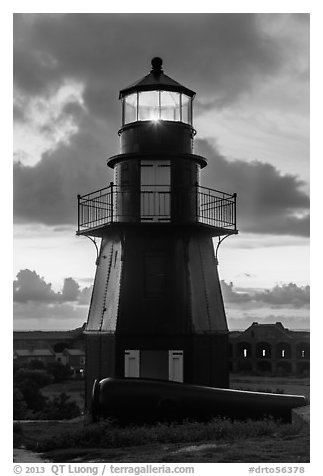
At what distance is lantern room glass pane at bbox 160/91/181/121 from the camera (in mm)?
23188

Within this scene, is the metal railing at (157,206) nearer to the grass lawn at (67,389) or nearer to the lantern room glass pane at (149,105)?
the lantern room glass pane at (149,105)

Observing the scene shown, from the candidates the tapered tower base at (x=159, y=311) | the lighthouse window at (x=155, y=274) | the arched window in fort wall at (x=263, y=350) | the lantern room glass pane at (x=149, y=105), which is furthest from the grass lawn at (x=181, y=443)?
the arched window in fort wall at (x=263, y=350)

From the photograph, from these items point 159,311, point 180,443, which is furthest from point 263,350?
point 180,443

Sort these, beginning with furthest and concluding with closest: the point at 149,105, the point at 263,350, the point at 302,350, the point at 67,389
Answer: the point at 302,350 → the point at 263,350 → the point at 67,389 → the point at 149,105

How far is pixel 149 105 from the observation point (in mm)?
23172

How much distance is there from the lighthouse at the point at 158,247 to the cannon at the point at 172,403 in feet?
8.70

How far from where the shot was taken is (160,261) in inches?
890

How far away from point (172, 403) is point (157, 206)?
6392 millimetres

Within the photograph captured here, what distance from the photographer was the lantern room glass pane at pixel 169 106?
23188 millimetres

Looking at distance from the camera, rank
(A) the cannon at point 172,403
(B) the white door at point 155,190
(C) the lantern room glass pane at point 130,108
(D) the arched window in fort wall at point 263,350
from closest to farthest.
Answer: (A) the cannon at point 172,403 < (B) the white door at point 155,190 < (C) the lantern room glass pane at point 130,108 < (D) the arched window in fort wall at point 263,350

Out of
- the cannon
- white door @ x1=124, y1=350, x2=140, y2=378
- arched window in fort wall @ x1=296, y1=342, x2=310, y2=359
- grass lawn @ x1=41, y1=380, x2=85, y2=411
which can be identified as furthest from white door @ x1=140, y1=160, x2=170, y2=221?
arched window in fort wall @ x1=296, y1=342, x2=310, y2=359

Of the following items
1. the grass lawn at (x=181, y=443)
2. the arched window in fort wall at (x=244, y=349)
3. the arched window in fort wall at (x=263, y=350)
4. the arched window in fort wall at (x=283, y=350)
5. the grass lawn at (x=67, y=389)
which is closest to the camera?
the grass lawn at (x=181, y=443)

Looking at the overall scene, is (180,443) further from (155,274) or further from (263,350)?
(263,350)
